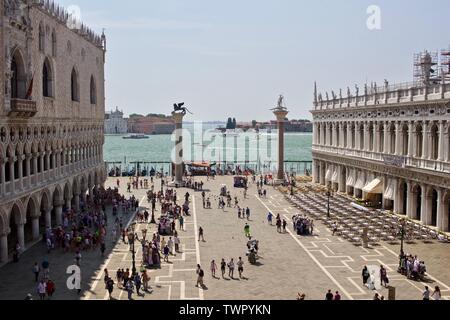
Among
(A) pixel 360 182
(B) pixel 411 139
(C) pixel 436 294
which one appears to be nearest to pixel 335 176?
(A) pixel 360 182

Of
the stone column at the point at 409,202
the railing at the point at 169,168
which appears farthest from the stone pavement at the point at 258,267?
Result: the railing at the point at 169,168

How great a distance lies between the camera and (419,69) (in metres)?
49.5

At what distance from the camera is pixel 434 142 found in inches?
1428

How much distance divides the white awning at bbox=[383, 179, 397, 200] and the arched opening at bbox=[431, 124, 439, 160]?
5.83m

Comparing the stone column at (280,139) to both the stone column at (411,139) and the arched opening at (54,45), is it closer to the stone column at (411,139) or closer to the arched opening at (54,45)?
the stone column at (411,139)

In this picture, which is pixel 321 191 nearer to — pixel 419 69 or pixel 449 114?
pixel 419 69

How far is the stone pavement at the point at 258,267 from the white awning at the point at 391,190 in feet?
25.2

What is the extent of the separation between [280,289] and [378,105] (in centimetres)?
2492

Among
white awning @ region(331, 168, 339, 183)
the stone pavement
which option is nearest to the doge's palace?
the stone pavement

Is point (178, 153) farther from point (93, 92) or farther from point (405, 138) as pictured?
point (405, 138)

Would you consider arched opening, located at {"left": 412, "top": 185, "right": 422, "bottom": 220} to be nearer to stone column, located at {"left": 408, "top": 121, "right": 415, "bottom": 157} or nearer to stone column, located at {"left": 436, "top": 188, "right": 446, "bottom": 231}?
stone column, located at {"left": 408, "top": 121, "right": 415, "bottom": 157}

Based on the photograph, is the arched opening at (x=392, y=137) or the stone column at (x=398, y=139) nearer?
the stone column at (x=398, y=139)

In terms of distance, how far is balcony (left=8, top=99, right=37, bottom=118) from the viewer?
28406 millimetres

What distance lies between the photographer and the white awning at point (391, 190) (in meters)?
41.7
